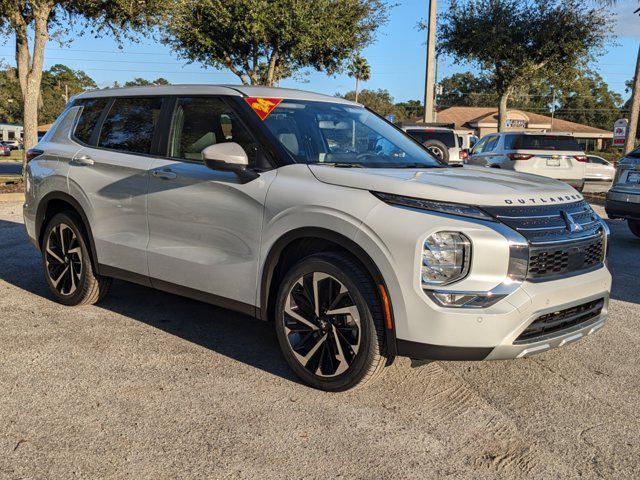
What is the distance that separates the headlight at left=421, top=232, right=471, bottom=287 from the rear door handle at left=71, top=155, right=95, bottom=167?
122 inches

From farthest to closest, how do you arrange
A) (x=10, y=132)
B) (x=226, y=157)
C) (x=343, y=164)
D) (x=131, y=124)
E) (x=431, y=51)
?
(x=10, y=132) < (x=431, y=51) < (x=131, y=124) < (x=343, y=164) < (x=226, y=157)

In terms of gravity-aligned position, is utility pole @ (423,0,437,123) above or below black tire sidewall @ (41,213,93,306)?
above

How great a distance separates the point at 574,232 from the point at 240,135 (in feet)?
7.08

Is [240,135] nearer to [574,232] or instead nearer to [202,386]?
[202,386]

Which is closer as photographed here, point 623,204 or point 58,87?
point 623,204

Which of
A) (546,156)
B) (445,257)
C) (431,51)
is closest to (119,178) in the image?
(445,257)

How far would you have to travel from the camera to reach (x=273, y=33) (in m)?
22.3

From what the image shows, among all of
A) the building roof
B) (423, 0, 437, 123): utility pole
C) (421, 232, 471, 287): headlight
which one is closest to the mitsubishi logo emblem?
(421, 232, 471, 287): headlight

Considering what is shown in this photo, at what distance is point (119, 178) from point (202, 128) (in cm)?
84

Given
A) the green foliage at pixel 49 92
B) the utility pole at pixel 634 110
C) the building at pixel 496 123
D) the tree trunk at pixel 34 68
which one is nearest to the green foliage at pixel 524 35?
the utility pole at pixel 634 110

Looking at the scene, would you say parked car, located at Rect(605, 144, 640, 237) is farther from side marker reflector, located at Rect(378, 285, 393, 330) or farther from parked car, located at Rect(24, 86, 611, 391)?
side marker reflector, located at Rect(378, 285, 393, 330)

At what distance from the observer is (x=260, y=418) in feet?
11.2

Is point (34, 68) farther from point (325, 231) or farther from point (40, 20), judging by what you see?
point (325, 231)

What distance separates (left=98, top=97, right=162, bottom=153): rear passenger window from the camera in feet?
15.9
